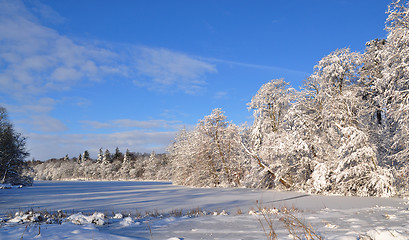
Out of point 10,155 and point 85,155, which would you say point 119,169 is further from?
point 10,155

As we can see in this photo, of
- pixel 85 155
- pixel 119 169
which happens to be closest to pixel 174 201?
pixel 119 169

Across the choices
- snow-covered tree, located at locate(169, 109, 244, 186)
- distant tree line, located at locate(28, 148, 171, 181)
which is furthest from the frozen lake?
distant tree line, located at locate(28, 148, 171, 181)

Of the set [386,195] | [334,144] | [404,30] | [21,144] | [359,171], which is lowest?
[386,195]

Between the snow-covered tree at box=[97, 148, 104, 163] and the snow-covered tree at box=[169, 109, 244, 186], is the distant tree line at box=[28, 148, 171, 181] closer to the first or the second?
the snow-covered tree at box=[97, 148, 104, 163]

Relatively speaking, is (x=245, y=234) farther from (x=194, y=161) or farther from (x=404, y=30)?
(x=194, y=161)

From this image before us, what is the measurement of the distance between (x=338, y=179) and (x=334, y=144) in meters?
3.04

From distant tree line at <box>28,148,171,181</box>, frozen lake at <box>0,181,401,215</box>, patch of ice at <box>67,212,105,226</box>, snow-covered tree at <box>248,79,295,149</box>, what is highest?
snow-covered tree at <box>248,79,295,149</box>

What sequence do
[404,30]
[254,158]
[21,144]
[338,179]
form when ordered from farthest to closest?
[21,144]
[254,158]
[338,179]
[404,30]

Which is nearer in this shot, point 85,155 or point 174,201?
point 174,201

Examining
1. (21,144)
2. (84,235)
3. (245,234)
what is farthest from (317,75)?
(21,144)

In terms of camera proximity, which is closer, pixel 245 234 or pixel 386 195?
pixel 245 234

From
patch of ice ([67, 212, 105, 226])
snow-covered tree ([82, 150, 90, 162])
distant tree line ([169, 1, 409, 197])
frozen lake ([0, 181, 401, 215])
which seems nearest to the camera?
patch of ice ([67, 212, 105, 226])

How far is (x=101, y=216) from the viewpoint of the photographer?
26.6 ft

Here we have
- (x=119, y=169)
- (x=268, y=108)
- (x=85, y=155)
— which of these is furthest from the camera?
(x=85, y=155)
